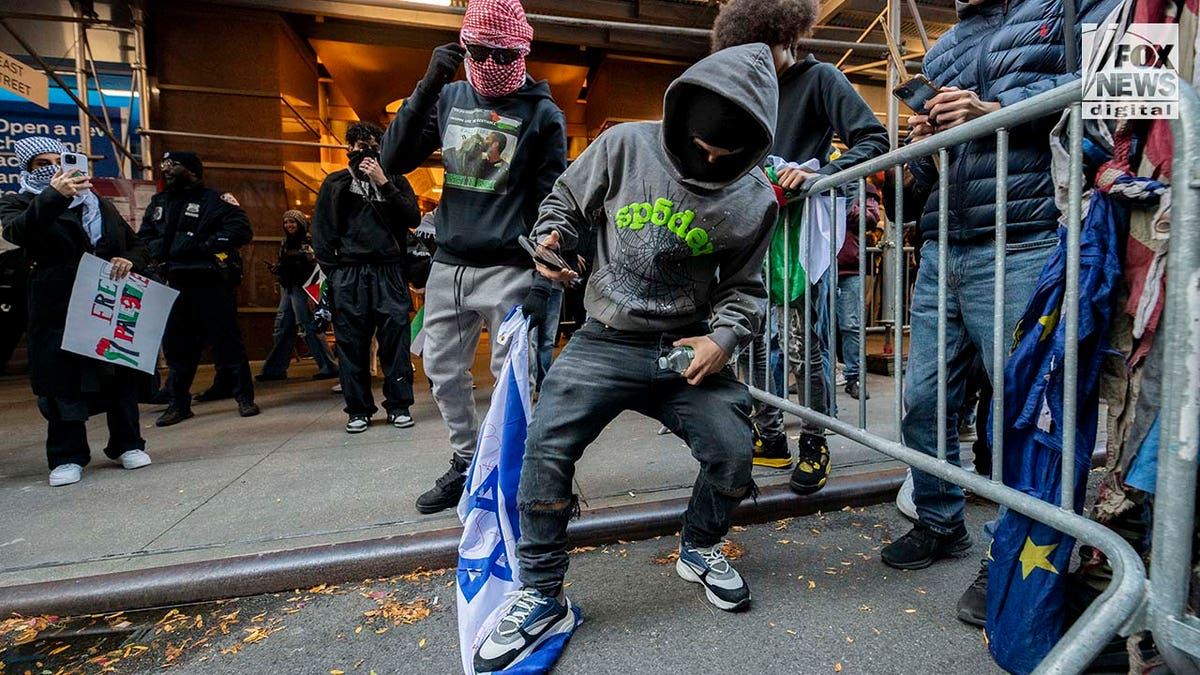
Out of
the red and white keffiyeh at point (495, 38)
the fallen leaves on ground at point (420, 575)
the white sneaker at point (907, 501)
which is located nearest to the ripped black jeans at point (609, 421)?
the fallen leaves on ground at point (420, 575)

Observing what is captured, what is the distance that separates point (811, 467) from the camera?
9.16 feet

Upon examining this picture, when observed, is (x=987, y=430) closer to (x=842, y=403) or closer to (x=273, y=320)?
(x=842, y=403)

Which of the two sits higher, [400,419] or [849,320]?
[849,320]

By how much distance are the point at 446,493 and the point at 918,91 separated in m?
2.49

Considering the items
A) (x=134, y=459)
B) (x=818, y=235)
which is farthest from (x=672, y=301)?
(x=134, y=459)

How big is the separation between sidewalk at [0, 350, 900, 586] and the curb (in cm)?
9

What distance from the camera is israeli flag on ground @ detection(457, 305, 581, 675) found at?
1.76 meters

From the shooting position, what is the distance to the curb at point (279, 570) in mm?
2102

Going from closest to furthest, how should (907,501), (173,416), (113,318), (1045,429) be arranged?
1. (1045,429)
2. (907,501)
3. (113,318)
4. (173,416)

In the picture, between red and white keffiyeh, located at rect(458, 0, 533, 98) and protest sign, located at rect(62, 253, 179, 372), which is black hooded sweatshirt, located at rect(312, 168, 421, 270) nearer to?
protest sign, located at rect(62, 253, 179, 372)

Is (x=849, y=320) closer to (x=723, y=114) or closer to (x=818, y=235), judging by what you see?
(x=818, y=235)

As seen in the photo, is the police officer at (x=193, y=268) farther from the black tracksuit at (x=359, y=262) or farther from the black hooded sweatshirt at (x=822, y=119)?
the black hooded sweatshirt at (x=822, y=119)

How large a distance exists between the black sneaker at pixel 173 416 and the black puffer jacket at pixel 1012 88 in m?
5.34

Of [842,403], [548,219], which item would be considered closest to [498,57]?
[548,219]
